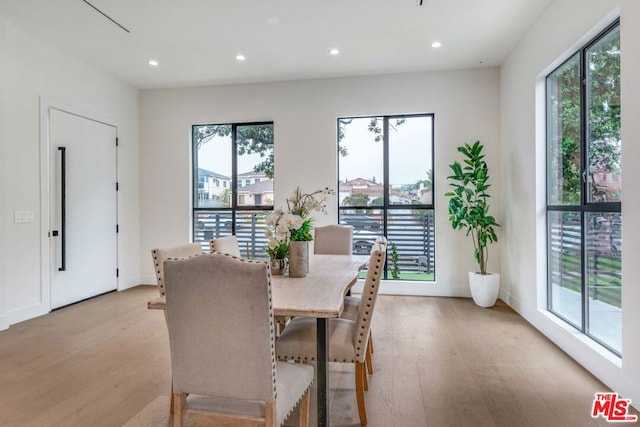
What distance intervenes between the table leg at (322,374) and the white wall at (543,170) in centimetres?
175

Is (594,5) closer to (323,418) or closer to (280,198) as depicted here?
(323,418)

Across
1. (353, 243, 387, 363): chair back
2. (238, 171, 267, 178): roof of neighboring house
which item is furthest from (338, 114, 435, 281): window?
(353, 243, 387, 363): chair back

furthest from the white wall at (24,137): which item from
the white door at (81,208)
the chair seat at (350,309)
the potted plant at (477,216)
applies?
the potted plant at (477,216)

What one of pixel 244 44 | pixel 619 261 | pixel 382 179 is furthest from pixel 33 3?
pixel 619 261

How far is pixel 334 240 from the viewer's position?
392cm

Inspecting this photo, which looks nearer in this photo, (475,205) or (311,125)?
(475,205)

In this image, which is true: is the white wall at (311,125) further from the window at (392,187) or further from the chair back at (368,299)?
the chair back at (368,299)

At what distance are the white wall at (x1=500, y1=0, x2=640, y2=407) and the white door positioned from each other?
5.39 meters

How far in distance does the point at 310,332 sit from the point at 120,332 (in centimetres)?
254

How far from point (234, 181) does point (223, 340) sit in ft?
14.7

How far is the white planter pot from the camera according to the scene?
4.41 metres

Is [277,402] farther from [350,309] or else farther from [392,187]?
[392,187]


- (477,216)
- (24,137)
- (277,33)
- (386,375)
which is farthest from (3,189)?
(477,216)

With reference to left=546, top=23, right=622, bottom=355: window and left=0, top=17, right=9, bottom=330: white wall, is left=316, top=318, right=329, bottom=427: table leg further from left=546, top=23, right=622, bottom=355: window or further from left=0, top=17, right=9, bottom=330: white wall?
left=0, top=17, right=9, bottom=330: white wall
